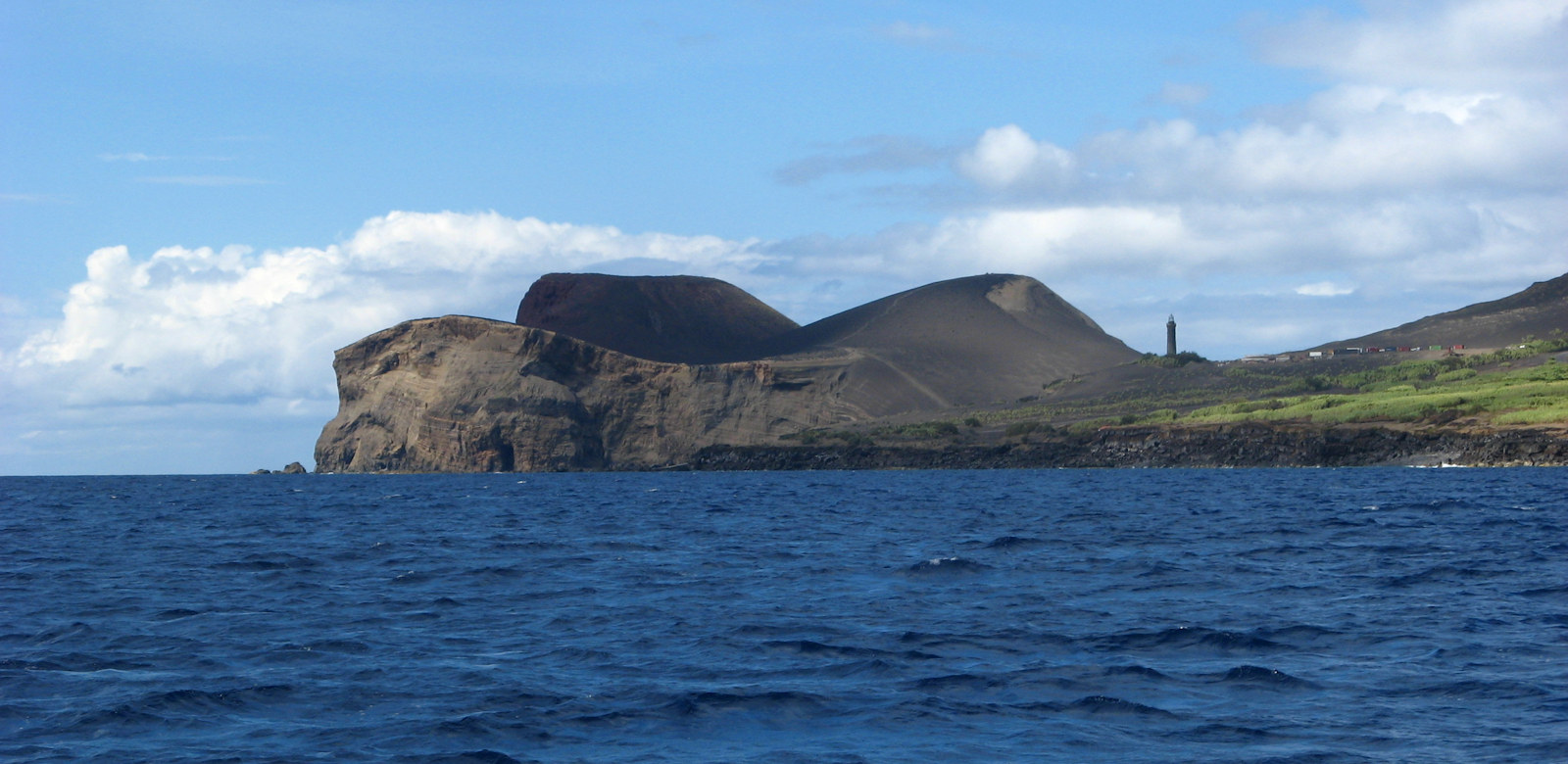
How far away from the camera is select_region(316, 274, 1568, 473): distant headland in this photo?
10812 cm

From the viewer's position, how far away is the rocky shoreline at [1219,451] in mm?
82375

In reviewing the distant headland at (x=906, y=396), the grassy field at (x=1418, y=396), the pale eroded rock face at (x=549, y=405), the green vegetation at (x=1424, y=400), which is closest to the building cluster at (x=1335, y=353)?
the distant headland at (x=906, y=396)

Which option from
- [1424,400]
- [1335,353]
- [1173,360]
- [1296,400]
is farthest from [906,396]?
[1424,400]

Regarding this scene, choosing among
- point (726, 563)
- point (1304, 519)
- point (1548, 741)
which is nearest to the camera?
point (1548, 741)

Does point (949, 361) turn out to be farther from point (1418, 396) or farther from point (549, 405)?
point (1418, 396)

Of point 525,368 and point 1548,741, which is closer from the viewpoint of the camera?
point 1548,741

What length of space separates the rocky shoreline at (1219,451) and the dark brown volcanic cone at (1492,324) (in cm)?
5820

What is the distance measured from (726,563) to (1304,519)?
745 inches

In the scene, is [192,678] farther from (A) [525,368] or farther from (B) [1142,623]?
(A) [525,368]

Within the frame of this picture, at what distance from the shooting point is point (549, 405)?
531ft

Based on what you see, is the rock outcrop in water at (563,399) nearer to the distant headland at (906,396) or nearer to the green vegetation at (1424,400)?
the distant headland at (906,396)

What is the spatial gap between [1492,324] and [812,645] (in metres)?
156

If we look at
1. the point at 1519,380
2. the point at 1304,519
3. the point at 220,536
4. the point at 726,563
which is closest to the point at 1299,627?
the point at 726,563

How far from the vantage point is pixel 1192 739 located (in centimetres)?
1356
